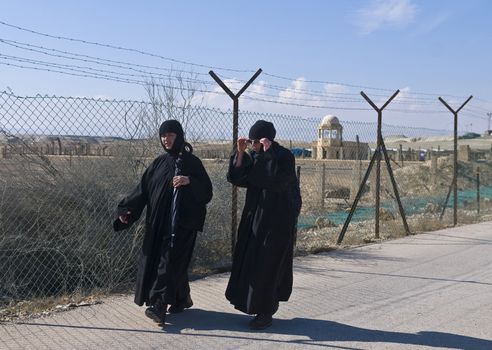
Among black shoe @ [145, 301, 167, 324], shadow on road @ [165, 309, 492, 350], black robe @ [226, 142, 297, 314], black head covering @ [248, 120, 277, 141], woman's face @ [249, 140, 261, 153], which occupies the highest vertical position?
black head covering @ [248, 120, 277, 141]

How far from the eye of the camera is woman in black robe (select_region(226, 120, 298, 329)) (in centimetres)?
527

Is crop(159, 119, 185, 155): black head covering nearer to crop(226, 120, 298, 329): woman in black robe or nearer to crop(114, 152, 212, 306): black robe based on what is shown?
crop(114, 152, 212, 306): black robe

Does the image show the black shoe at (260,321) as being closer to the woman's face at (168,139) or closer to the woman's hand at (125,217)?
the woman's hand at (125,217)

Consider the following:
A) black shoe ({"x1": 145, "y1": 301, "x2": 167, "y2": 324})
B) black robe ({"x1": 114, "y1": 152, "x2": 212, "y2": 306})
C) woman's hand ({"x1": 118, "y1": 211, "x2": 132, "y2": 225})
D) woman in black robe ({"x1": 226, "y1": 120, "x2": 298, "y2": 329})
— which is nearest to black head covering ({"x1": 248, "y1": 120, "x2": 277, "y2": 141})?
woman in black robe ({"x1": 226, "y1": 120, "x2": 298, "y2": 329})

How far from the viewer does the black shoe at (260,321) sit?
5.28 m

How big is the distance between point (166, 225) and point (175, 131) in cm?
78

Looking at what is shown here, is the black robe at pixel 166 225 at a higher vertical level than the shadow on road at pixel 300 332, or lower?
higher

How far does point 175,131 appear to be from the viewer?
5.24 m

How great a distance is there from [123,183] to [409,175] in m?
22.4

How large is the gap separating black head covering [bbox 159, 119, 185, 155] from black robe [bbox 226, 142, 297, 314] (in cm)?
49

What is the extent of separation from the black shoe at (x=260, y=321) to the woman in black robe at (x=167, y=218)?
0.69 metres

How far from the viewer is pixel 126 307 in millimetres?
5895

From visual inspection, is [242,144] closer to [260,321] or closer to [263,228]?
[263,228]

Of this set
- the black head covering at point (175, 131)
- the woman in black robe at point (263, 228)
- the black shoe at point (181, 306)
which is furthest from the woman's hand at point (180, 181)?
the black shoe at point (181, 306)
